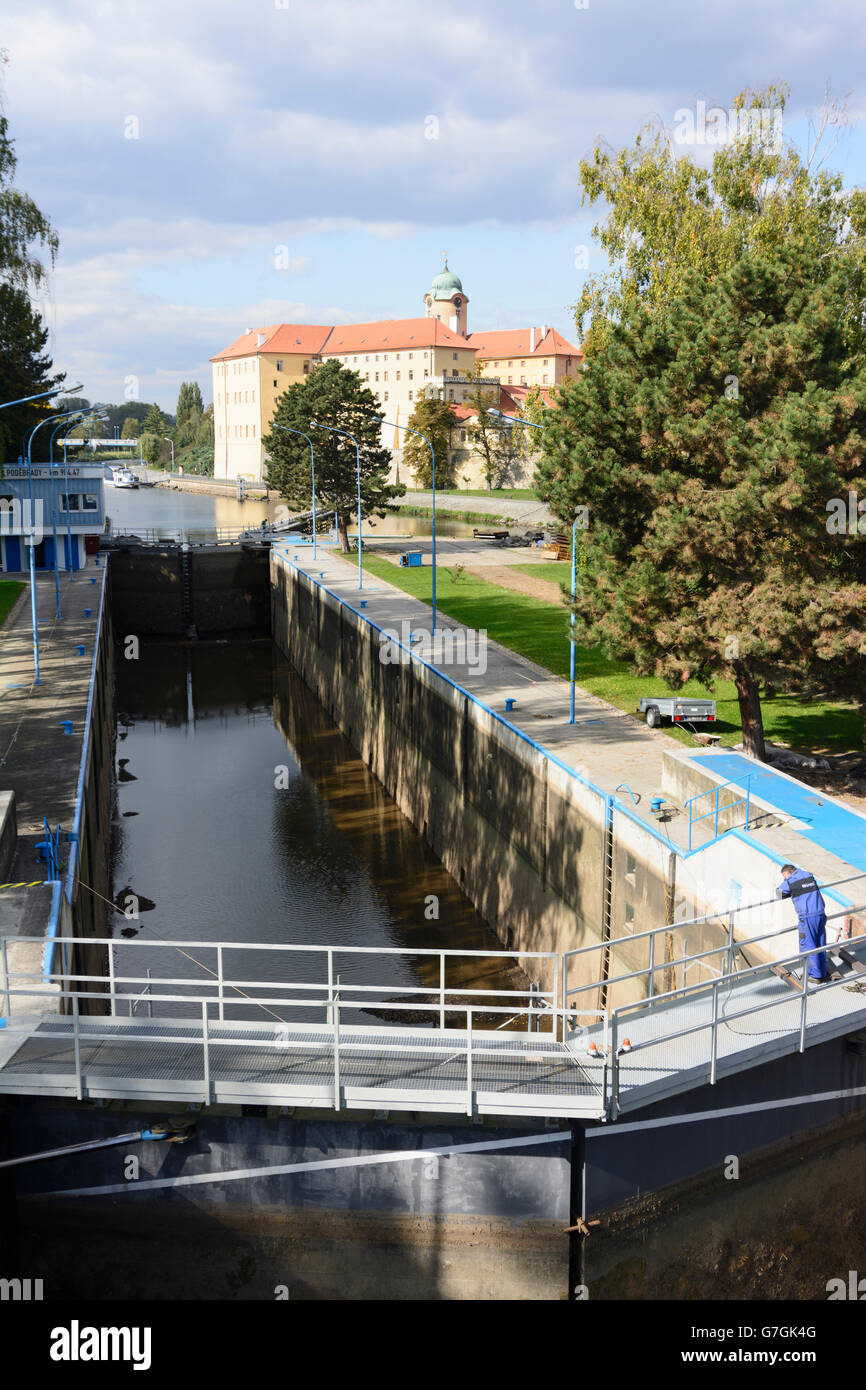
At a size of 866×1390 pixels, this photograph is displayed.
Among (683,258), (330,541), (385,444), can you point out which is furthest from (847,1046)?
(385,444)

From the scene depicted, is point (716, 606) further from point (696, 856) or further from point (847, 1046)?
point (847, 1046)

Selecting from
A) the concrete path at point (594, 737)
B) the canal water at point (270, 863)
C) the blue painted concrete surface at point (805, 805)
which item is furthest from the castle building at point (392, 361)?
the blue painted concrete surface at point (805, 805)

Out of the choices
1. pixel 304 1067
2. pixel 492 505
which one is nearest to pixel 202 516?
pixel 492 505

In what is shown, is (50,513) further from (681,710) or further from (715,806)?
(715,806)

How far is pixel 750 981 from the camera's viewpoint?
1345 cm

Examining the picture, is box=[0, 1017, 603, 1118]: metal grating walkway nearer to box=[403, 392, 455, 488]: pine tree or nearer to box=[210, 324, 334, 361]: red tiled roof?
box=[403, 392, 455, 488]: pine tree

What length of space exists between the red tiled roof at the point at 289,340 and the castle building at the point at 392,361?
124 mm

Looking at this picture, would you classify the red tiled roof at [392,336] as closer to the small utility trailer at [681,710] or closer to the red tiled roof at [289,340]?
the red tiled roof at [289,340]

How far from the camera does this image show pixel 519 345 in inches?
5374

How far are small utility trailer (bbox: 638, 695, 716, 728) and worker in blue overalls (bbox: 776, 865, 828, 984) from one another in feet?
39.7

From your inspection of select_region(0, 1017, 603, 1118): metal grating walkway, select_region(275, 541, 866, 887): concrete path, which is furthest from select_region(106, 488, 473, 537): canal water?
select_region(0, 1017, 603, 1118): metal grating walkway

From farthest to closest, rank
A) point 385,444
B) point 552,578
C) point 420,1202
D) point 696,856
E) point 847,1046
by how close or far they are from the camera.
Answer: point 385,444, point 552,578, point 696,856, point 847,1046, point 420,1202

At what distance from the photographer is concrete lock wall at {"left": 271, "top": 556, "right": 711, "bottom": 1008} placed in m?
18.7
